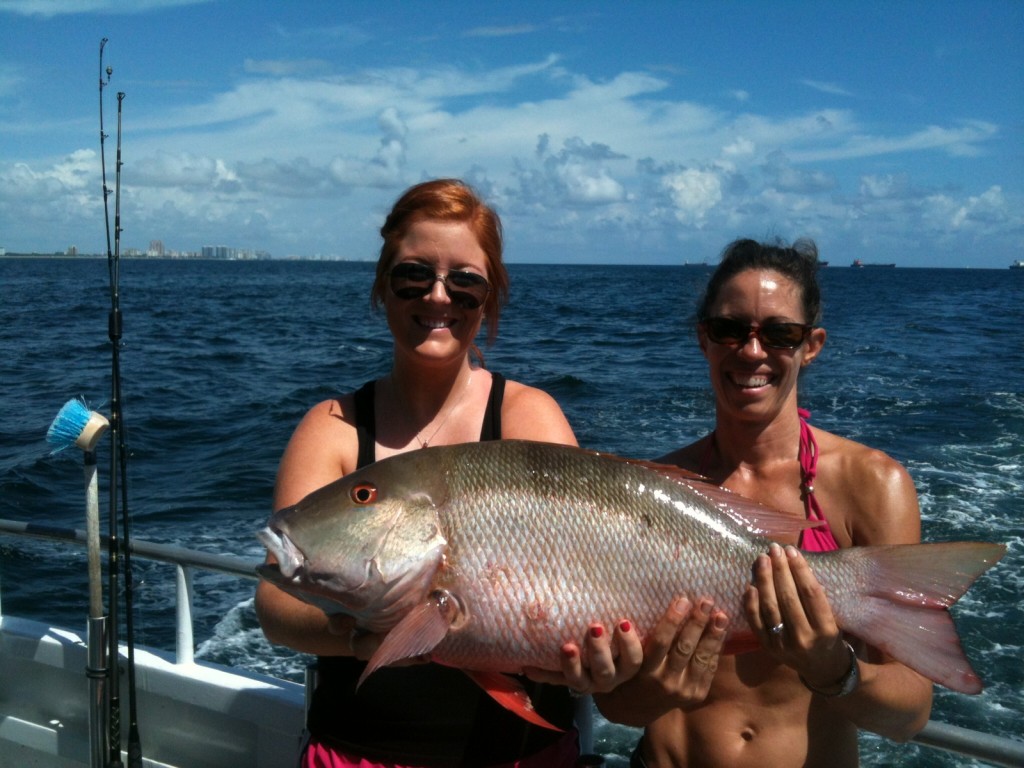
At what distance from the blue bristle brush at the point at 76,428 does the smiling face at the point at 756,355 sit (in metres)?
2.31

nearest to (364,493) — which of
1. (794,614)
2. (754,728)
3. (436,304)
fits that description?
(436,304)

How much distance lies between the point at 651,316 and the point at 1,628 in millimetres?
40998

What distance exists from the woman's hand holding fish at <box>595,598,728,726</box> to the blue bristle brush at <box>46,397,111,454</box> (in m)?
2.22

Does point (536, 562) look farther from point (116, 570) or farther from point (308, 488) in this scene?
point (116, 570)

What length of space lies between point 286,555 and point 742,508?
48.1 inches

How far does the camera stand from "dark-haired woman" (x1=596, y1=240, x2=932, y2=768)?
2.39 metres

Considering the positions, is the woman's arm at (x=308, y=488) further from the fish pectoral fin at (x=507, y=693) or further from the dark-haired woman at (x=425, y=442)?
the fish pectoral fin at (x=507, y=693)

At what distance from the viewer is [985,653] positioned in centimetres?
765

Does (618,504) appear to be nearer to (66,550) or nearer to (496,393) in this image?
(496,393)

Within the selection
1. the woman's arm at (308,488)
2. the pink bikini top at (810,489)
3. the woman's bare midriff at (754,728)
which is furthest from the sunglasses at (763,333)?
the woman's arm at (308,488)

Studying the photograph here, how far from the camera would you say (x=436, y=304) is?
99.9 inches

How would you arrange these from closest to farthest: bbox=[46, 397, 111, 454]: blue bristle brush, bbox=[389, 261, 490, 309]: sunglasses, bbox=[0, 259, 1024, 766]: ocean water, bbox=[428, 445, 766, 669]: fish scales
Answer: bbox=[428, 445, 766, 669]: fish scales, bbox=[389, 261, 490, 309]: sunglasses, bbox=[46, 397, 111, 454]: blue bristle brush, bbox=[0, 259, 1024, 766]: ocean water

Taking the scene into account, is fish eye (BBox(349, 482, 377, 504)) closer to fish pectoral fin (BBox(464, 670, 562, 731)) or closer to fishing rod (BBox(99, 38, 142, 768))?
fish pectoral fin (BBox(464, 670, 562, 731))

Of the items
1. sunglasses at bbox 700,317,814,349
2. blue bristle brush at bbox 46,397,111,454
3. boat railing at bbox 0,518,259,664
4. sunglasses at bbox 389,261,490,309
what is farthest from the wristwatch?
blue bristle brush at bbox 46,397,111,454
